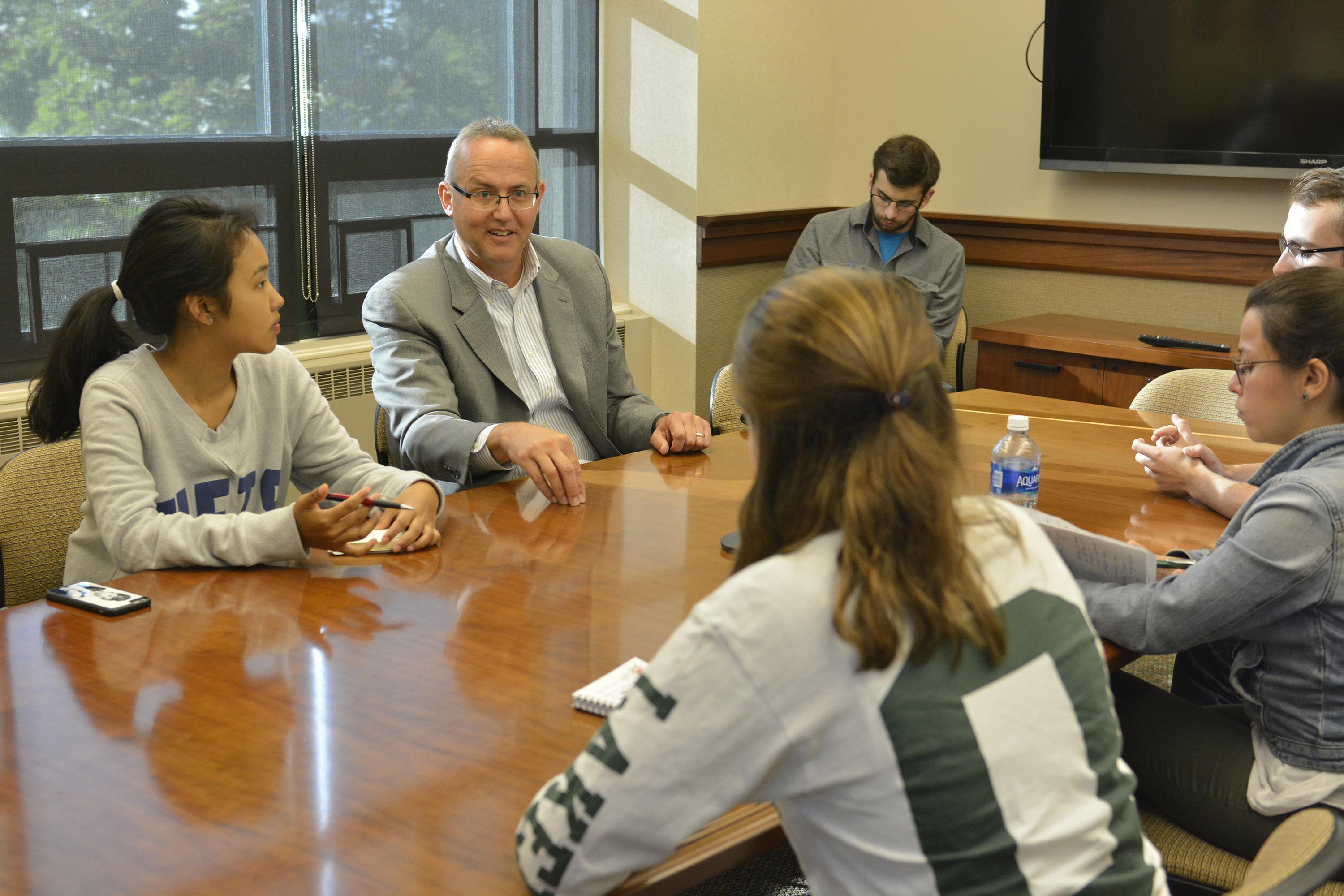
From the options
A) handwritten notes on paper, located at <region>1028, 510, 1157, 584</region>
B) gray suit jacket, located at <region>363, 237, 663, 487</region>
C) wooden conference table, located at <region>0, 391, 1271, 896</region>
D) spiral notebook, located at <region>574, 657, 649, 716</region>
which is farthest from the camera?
gray suit jacket, located at <region>363, 237, 663, 487</region>

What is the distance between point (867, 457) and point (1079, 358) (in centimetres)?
343

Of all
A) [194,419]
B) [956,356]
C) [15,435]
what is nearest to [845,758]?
[194,419]

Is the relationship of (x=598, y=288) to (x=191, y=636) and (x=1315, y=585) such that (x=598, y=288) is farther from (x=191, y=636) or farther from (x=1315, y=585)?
(x=1315, y=585)

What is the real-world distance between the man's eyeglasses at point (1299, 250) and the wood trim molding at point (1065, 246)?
1595 millimetres

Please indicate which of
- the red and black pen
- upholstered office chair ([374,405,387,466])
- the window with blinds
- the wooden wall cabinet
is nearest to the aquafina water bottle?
the red and black pen

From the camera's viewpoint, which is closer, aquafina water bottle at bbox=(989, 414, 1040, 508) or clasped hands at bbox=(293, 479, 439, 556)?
clasped hands at bbox=(293, 479, 439, 556)

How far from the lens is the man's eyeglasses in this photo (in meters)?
2.62

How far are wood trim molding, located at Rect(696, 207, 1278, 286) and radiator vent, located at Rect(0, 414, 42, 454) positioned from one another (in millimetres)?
2431

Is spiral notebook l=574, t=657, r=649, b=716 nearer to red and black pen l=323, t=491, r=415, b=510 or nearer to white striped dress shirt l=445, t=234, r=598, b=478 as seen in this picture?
red and black pen l=323, t=491, r=415, b=510

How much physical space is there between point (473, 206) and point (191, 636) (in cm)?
134

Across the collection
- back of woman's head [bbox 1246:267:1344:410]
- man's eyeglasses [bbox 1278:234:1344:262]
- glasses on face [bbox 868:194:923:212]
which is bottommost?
back of woman's head [bbox 1246:267:1344:410]

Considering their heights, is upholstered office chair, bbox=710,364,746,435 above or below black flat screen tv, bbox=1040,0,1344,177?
below

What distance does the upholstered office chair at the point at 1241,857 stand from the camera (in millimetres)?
1180

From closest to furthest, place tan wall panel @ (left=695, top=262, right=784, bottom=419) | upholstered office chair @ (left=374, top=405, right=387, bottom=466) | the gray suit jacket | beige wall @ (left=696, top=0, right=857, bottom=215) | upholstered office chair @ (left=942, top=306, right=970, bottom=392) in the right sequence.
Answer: the gray suit jacket < upholstered office chair @ (left=374, top=405, right=387, bottom=466) < upholstered office chair @ (left=942, top=306, right=970, bottom=392) < beige wall @ (left=696, top=0, right=857, bottom=215) < tan wall panel @ (left=695, top=262, right=784, bottom=419)
